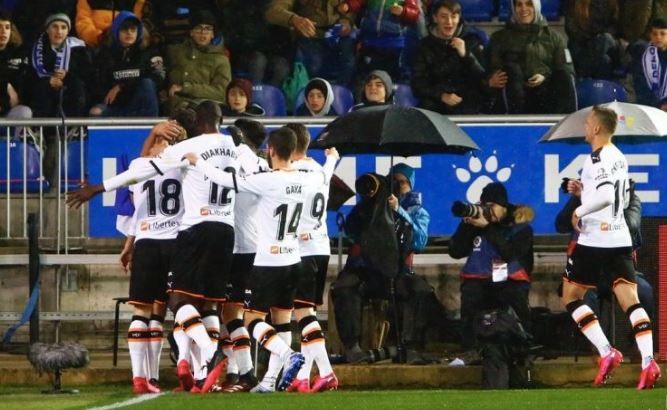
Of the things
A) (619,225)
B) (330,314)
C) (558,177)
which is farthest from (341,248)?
(619,225)

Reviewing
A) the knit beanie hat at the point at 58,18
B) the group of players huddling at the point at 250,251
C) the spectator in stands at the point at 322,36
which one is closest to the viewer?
the group of players huddling at the point at 250,251

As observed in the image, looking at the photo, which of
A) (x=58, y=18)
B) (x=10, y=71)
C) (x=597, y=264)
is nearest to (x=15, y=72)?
(x=10, y=71)

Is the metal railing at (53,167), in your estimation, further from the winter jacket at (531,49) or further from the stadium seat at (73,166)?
the winter jacket at (531,49)

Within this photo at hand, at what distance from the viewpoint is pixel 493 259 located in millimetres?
17000

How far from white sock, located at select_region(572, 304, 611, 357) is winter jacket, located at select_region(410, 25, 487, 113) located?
14.6 feet

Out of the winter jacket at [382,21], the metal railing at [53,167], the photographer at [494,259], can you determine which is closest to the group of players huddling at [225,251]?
the photographer at [494,259]

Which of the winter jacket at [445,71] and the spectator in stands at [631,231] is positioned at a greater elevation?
the winter jacket at [445,71]

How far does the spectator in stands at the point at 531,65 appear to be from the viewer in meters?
19.8

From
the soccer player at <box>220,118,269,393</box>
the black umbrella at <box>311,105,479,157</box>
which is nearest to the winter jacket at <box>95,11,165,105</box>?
the black umbrella at <box>311,105,479,157</box>

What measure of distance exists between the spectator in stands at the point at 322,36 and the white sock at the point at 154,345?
5.86 metres

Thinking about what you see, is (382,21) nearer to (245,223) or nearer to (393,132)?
(393,132)

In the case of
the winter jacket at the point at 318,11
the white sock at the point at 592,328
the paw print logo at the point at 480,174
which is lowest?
the white sock at the point at 592,328

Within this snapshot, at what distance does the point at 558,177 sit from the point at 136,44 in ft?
16.1

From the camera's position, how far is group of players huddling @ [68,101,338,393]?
15.0m
